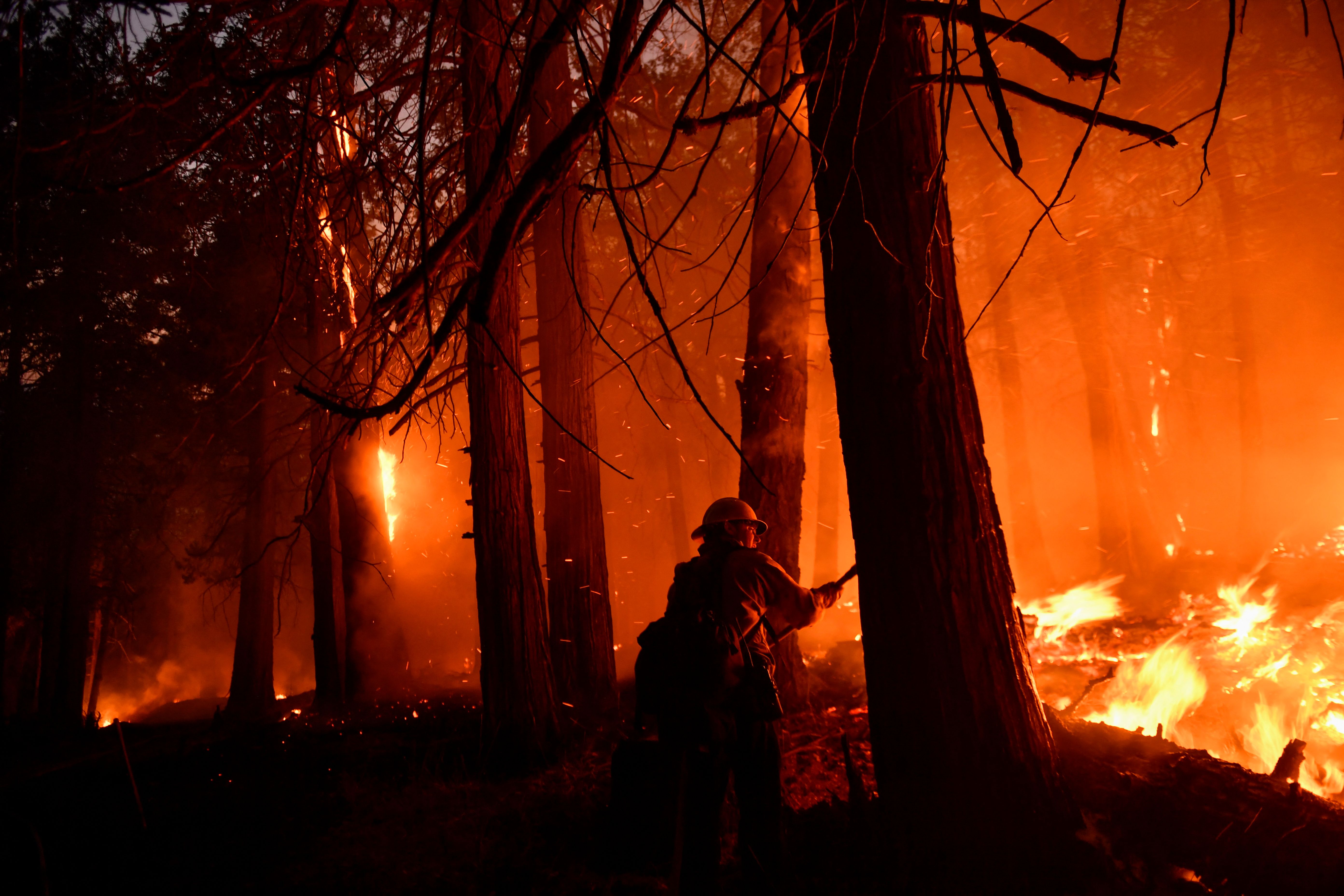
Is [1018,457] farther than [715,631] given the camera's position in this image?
Yes

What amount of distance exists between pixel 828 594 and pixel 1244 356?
15560 mm

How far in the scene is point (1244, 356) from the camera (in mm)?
14094

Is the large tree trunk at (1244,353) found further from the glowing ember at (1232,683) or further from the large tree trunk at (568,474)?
the large tree trunk at (568,474)

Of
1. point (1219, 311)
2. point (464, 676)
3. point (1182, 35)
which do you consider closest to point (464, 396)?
point (464, 676)

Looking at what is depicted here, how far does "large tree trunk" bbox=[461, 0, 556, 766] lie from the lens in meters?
5.57

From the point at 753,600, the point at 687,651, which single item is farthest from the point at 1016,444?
the point at 687,651

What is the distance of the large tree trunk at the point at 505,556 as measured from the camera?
5.57 metres

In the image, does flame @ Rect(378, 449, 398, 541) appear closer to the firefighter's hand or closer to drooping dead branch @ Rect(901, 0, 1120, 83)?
the firefighter's hand

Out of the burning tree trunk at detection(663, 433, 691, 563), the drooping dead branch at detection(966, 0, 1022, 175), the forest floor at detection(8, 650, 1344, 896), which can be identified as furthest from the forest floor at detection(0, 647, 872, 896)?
the burning tree trunk at detection(663, 433, 691, 563)

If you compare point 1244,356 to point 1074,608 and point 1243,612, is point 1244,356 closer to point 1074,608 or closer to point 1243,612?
point 1074,608

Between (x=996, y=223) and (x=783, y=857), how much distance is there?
1477 cm

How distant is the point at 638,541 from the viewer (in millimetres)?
22359

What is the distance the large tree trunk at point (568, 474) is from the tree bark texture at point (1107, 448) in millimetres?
11514

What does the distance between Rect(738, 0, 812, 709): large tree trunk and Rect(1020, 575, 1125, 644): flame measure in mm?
5366
